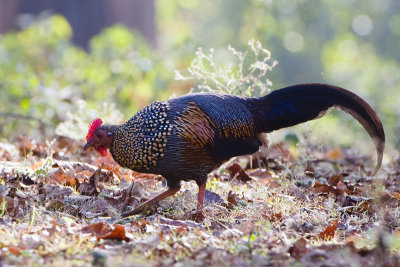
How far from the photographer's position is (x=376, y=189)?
5.25m

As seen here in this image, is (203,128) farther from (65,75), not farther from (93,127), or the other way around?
(65,75)

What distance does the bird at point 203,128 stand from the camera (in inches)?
187

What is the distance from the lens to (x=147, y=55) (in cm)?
1003

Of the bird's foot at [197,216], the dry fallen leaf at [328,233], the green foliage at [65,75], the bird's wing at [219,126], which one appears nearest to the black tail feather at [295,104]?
the bird's wing at [219,126]

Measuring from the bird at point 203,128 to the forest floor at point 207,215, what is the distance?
36cm

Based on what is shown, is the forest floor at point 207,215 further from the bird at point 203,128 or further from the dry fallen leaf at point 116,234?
the bird at point 203,128

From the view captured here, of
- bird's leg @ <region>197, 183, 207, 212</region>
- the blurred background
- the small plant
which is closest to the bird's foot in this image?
bird's leg @ <region>197, 183, 207, 212</region>

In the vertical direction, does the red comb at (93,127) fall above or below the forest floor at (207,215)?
above

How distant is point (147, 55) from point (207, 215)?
18.9 feet

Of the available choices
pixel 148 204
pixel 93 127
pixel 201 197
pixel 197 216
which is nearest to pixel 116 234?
pixel 197 216

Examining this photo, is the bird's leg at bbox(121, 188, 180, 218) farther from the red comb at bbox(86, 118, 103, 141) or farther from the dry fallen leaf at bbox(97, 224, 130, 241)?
the dry fallen leaf at bbox(97, 224, 130, 241)

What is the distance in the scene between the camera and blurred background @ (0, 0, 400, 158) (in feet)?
28.8

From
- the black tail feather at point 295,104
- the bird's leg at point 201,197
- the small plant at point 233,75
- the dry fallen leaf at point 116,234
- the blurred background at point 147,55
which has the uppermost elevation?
the blurred background at point 147,55

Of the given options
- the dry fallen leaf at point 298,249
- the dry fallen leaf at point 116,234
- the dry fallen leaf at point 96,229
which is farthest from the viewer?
the dry fallen leaf at point 96,229
